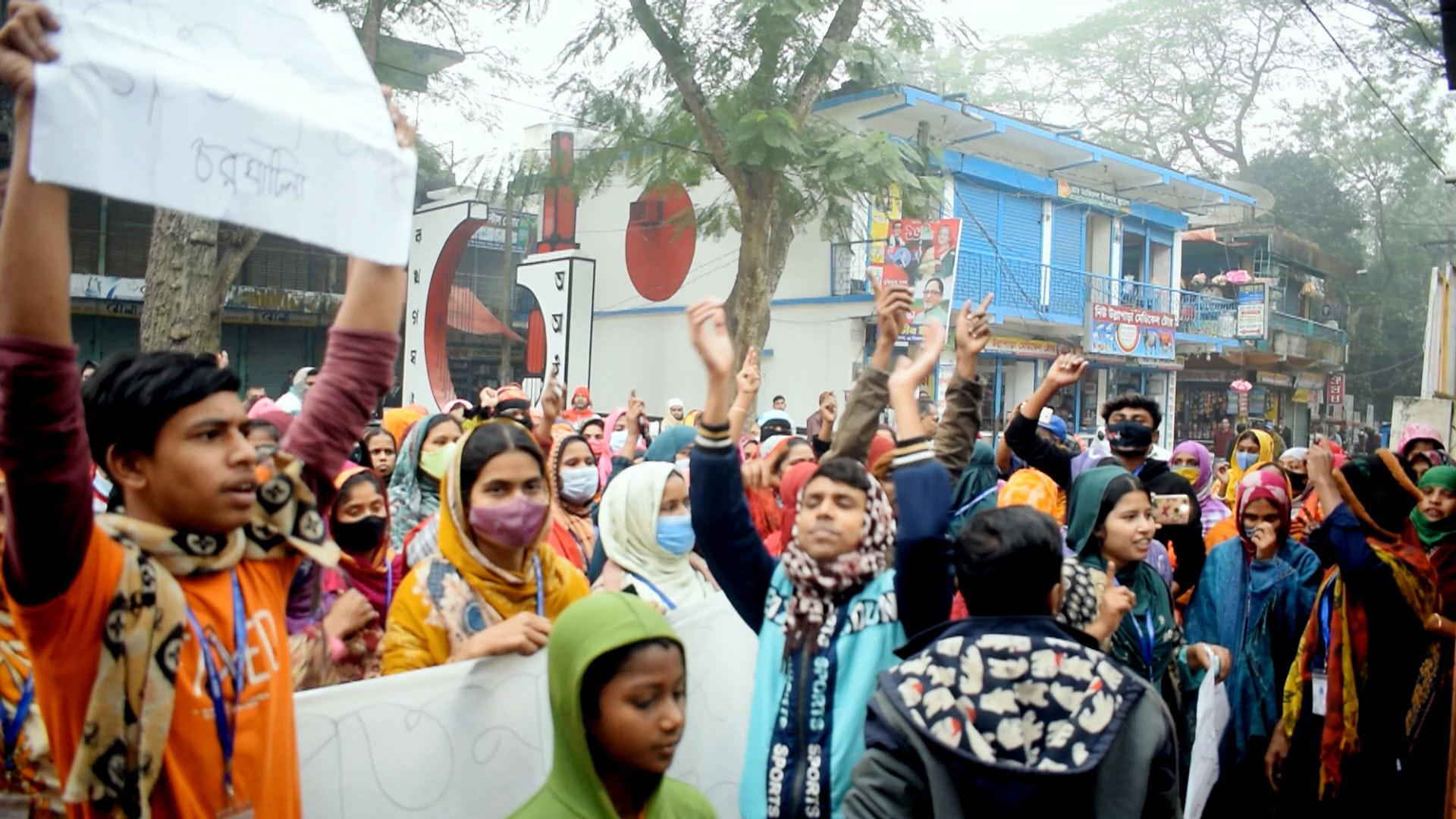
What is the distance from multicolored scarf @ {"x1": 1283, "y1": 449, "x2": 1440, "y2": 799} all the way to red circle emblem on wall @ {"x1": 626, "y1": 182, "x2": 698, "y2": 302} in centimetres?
1462

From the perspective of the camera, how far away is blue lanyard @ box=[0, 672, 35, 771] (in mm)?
2072

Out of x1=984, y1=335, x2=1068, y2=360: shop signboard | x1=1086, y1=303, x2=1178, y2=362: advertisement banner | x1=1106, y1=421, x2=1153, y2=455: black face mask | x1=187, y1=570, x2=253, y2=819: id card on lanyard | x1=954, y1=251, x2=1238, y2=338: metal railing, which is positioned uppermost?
x1=954, y1=251, x2=1238, y2=338: metal railing

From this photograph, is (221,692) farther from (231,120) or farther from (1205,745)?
(1205,745)

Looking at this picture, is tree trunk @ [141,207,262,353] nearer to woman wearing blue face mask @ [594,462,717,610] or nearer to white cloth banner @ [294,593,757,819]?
woman wearing blue face mask @ [594,462,717,610]

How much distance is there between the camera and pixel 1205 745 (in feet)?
10.8

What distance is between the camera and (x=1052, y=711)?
178cm

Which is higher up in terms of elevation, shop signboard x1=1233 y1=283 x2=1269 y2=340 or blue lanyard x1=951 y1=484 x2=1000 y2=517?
shop signboard x1=1233 y1=283 x2=1269 y2=340

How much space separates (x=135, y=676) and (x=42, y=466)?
13.5 inches

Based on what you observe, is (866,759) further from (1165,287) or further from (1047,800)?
(1165,287)

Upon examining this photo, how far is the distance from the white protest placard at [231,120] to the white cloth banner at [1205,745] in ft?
9.31

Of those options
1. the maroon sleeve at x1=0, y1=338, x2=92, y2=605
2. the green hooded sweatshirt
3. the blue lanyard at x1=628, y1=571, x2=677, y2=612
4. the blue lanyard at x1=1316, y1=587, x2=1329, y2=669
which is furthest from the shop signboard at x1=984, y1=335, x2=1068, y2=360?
the maroon sleeve at x1=0, y1=338, x2=92, y2=605

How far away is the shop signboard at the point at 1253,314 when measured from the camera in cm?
2350

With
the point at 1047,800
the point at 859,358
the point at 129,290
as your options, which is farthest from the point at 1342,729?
the point at 129,290

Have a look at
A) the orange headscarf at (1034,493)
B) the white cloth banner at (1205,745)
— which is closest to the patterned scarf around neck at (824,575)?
the white cloth banner at (1205,745)
